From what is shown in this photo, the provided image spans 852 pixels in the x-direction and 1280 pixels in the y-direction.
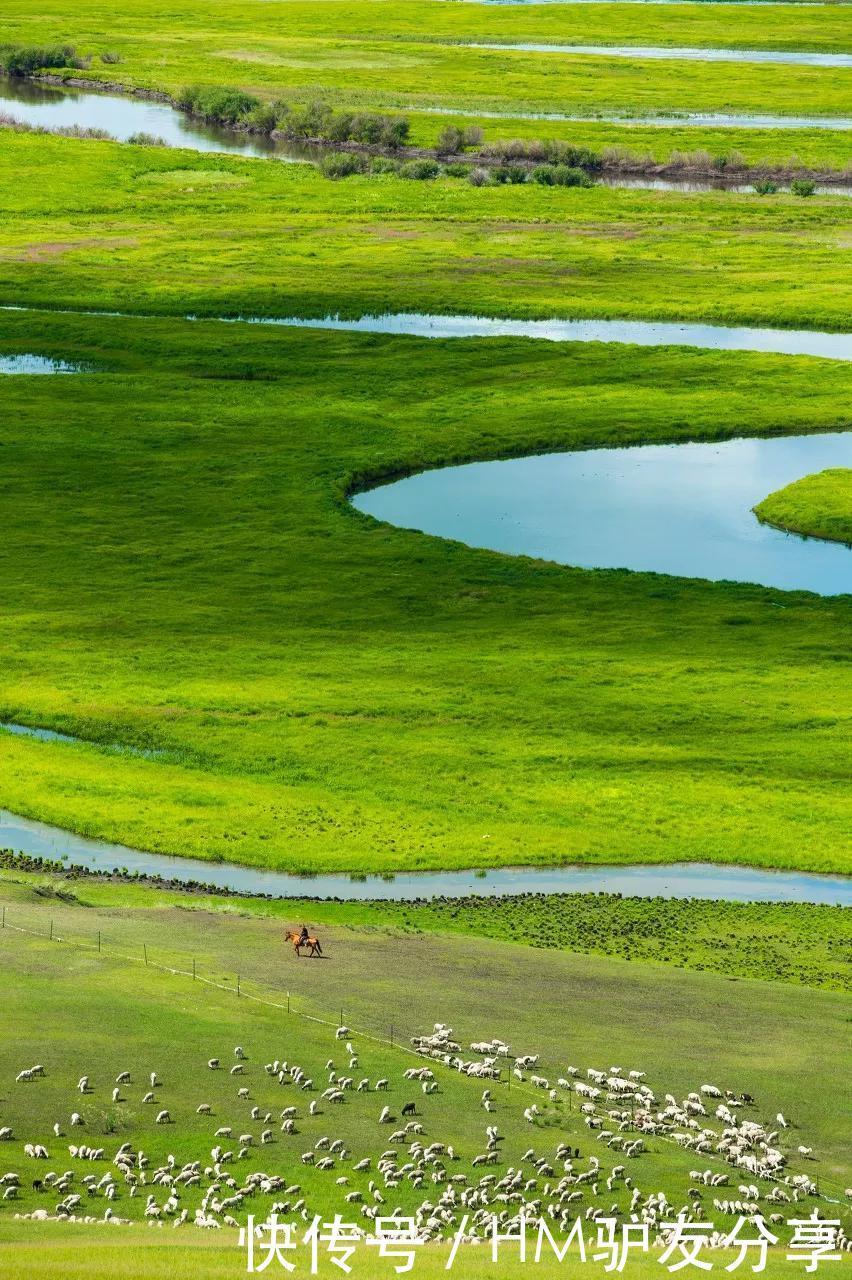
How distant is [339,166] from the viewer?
172m

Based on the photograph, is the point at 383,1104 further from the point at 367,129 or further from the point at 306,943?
the point at 367,129

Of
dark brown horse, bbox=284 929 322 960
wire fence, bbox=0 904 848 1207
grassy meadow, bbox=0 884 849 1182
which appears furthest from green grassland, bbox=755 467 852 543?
wire fence, bbox=0 904 848 1207

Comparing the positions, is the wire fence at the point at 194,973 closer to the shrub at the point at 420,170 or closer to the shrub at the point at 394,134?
the shrub at the point at 420,170

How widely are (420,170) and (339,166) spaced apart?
24.0ft

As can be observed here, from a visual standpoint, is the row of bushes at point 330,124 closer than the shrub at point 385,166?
No

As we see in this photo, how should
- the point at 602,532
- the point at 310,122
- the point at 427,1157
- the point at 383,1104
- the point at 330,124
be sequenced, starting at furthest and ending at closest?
the point at 310,122, the point at 330,124, the point at 602,532, the point at 383,1104, the point at 427,1157

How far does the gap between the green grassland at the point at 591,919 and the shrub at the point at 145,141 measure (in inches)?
5548

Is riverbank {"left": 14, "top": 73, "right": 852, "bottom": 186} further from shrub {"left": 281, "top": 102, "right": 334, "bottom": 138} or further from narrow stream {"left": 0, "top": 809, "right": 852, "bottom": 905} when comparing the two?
narrow stream {"left": 0, "top": 809, "right": 852, "bottom": 905}

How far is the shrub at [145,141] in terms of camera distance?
600ft

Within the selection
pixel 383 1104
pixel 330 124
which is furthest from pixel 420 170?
pixel 383 1104

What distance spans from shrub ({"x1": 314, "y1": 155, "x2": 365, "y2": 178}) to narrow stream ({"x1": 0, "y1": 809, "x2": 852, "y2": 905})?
124 metres

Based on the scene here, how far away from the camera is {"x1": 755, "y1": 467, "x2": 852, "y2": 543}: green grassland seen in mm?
88688

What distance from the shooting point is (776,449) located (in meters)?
102

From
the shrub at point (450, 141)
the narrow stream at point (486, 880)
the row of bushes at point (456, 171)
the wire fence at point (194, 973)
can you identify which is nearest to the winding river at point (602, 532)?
the narrow stream at point (486, 880)
